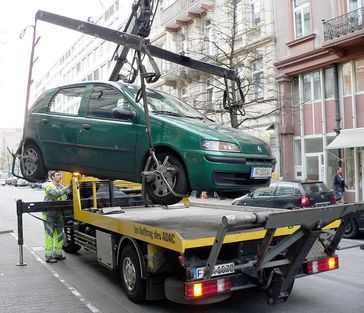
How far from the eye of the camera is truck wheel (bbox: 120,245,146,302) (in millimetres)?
5431

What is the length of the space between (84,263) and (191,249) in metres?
4.17

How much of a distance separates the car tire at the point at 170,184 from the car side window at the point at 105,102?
99 centimetres

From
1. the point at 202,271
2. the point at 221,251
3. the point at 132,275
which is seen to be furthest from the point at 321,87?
the point at 202,271

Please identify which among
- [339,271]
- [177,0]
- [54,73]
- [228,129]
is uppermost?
[54,73]

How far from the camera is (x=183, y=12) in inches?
1112

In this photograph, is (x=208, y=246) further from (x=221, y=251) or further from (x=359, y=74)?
(x=359, y=74)

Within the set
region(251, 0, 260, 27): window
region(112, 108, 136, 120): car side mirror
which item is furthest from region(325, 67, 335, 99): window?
region(112, 108, 136, 120): car side mirror

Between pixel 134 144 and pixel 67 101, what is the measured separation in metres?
2.04

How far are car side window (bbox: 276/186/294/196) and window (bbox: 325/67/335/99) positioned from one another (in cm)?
811

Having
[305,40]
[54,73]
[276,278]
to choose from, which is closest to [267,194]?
[276,278]

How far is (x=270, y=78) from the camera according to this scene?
21516mm

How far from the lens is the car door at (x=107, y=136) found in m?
5.91

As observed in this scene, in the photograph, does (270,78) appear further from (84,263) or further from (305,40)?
(84,263)

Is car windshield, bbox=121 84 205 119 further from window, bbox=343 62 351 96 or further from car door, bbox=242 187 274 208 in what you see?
window, bbox=343 62 351 96
